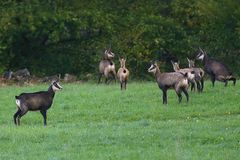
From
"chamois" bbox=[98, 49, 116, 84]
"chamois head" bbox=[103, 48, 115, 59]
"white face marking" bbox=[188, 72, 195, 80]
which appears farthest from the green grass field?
"chamois head" bbox=[103, 48, 115, 59]

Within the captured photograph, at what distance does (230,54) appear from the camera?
3962 cm

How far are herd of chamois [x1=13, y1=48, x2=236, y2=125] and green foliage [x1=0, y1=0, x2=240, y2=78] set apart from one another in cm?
353

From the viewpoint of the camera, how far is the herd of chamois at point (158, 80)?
2203cm

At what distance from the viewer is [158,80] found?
83.6 feet

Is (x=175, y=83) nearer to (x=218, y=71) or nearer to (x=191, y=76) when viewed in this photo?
(x=191, y=76)

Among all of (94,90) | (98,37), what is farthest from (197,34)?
(94,90)

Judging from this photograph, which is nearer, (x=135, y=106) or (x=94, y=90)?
(x=135, y=106)

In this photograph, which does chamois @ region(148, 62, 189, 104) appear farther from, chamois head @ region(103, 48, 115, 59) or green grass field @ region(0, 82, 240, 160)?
chamois head @ region(103, 48, 115, 59)

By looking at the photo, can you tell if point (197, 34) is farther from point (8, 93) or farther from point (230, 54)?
point (8, 93)

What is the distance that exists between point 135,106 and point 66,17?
1429 cm

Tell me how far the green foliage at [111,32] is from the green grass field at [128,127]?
31.2 ft

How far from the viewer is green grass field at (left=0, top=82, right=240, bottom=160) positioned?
16109mm

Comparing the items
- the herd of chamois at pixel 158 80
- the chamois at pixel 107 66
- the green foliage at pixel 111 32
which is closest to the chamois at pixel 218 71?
the herd of chamois at pixel 158 80

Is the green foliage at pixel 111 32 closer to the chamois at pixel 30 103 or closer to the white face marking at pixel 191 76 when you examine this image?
the white face marking at pixel 191 76
